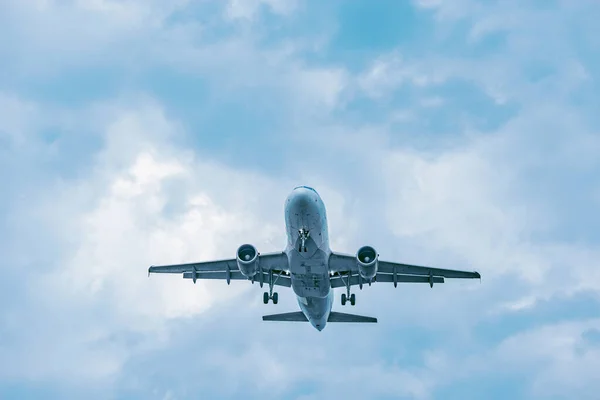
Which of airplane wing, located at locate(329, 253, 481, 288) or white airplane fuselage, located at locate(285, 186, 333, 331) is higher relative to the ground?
airplane wing, located at locate(329, 253, 481, 288)

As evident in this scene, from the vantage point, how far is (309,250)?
188ft

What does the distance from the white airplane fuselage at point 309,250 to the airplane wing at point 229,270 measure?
6.16 ft

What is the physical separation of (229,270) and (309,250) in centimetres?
1023

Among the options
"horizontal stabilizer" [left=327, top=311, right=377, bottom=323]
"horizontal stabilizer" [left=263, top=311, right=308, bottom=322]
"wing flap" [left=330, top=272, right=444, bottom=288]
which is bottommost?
"horizontal stabilizer" [left=327, top=311, right=377, bottom=323]

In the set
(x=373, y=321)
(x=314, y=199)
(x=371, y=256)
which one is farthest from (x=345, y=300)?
(x=314, y=199)

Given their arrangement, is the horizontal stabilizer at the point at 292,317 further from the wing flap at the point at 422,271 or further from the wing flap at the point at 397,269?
the wing flap at the point at 422,271

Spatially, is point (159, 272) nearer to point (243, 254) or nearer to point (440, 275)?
Answer: point (243, 254)

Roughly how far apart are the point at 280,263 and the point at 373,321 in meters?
11.1

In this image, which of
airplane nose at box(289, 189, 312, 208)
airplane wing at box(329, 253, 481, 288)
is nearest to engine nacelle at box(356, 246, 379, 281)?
airplane wing at box(329, 253, 481, 288)

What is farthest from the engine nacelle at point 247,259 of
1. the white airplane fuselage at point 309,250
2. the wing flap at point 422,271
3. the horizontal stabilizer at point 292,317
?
the wing flap at point 422,271

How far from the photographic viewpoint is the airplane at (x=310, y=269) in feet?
182

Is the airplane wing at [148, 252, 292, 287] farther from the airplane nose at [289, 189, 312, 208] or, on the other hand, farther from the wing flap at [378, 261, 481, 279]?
the airplane nose at [289, 189, 312, 208]

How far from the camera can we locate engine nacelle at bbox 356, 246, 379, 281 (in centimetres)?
5869

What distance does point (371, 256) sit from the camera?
59188mm
